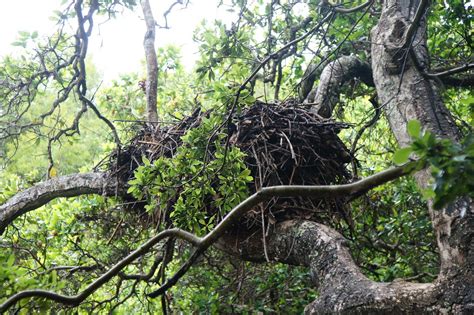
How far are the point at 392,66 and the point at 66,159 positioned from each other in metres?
13.8

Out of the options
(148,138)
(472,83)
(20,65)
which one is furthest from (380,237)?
(20,65)

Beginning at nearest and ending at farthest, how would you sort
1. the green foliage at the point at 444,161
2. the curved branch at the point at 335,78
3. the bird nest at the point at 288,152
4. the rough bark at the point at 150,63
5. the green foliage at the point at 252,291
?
the green foliage at the point at 444,161, the bird nest at the point at 288,152, the curved branch at the point at 335,78, the green foliage at the point at 252,291, the rough bark at the point at 150,63

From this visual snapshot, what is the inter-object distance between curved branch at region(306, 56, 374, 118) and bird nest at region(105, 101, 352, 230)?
205 mm

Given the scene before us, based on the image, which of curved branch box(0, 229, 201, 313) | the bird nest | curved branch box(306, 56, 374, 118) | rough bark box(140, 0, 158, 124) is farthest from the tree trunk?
rough bark box(140, 0, 158, 124)

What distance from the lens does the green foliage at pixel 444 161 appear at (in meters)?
0.94

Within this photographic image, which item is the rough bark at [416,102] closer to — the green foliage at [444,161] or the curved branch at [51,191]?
the green foliage at [444,161]

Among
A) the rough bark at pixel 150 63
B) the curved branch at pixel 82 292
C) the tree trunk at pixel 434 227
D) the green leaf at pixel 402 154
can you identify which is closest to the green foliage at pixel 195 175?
the tree trunk at pixel 434 227

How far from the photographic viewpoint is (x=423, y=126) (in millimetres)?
2090

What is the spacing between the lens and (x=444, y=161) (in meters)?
0.96

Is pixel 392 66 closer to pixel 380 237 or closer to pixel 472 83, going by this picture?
pixel 472 83

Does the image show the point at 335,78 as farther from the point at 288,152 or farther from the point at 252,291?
the point at 252,291

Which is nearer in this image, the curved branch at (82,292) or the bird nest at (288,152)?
the curved branch at (82,292)

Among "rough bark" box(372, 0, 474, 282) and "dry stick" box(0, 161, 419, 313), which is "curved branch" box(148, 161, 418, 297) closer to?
"dry stick" box(0, 161, 419, 313)

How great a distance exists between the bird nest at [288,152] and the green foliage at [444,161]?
1557 mm
